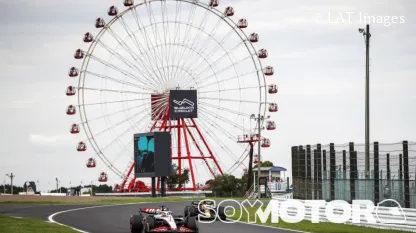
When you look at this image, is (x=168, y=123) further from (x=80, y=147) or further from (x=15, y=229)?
(x=15, y=229)

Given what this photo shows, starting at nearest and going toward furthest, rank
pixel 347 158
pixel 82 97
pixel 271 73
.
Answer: pixel 347 158
pixel 82 97
pixel 271 73

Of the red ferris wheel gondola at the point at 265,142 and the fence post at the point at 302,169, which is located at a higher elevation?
the red ferris wheel gondola at the point at 265,142

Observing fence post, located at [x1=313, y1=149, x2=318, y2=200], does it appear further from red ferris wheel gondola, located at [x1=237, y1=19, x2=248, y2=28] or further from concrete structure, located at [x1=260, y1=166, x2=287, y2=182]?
concrete structure, located at [x1=260, y1=166, x2=287, y2=182]

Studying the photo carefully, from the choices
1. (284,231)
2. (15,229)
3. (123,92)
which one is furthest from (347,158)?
(123,92)

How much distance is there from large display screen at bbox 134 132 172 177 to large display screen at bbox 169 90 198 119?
3322 mm

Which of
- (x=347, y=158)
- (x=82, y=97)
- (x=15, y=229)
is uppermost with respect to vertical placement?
(x=82, y=97)

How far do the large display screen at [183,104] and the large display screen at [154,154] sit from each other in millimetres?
3322

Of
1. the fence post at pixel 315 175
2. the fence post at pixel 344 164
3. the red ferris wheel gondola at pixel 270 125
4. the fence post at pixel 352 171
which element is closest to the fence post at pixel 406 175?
the fence post at pixel 352 171

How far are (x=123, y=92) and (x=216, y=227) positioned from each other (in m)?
41.9

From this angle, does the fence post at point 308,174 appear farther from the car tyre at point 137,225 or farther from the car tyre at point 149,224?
the car tyre at point 149,224

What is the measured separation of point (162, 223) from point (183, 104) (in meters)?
50.6

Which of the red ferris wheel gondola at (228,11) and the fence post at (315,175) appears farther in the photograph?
the red ferris wheel gondola at (228,11)

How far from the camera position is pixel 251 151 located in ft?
261

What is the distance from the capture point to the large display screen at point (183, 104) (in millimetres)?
75250
